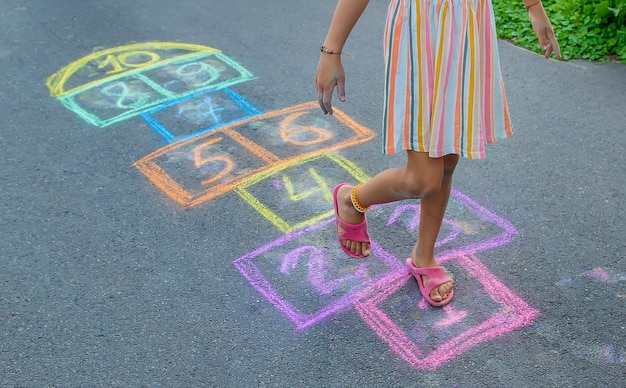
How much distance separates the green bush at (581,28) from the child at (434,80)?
2576mm

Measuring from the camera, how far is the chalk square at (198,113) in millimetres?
3938

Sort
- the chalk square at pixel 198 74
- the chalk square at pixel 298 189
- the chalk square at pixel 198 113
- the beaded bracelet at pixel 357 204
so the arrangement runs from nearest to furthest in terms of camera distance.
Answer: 1. the beaded bracelet at pixel 357 204
2. the chalk square at pixel 298 189
3. the chalk square at pixel 198 113
4. the chalk square at pixel 198 74

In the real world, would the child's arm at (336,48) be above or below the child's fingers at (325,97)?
above

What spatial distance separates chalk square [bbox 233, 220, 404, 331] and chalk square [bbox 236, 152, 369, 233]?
13 centimetres

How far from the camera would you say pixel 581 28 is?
4992 millimetres

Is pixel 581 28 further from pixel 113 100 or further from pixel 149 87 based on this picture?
pixel 113 100

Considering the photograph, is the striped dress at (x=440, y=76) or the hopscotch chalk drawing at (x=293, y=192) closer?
the striped dress at (x=440, y=76)

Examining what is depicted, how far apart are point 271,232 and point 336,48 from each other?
3.49ft

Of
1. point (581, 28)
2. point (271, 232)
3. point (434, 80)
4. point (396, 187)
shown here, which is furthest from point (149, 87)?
point (581, 28)

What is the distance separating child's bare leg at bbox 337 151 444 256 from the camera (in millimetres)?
2383

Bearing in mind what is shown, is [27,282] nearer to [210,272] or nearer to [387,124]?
[210,272]

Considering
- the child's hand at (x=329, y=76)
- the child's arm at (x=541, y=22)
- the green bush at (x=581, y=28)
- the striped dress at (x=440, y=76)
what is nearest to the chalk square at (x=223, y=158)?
the child's hand at (x=329, y=76)

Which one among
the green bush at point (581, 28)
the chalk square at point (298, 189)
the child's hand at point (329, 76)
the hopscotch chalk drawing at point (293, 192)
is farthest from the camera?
the green bush at point (581, 28)

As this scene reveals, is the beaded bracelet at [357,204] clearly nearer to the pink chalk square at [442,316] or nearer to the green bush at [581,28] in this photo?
the pink chalk square at [442,316]
